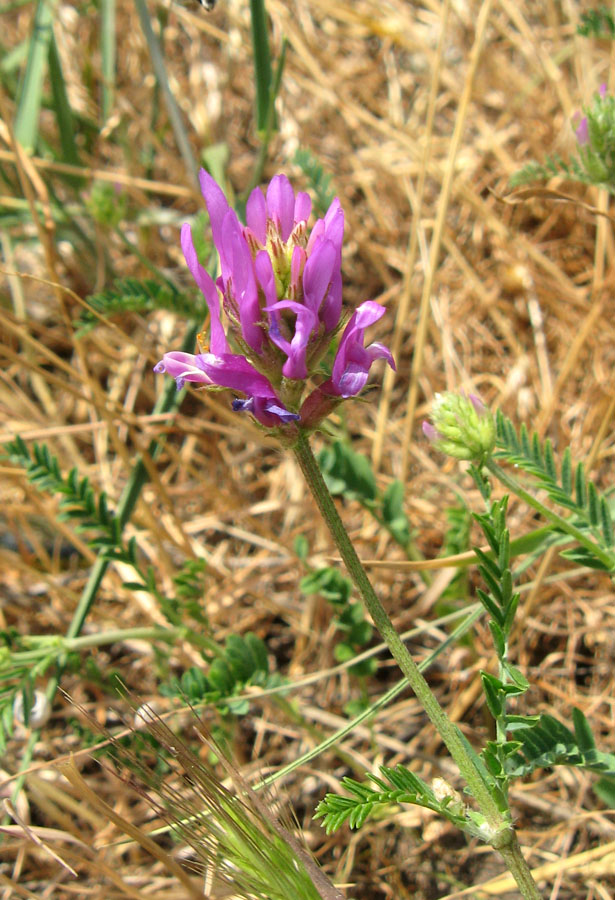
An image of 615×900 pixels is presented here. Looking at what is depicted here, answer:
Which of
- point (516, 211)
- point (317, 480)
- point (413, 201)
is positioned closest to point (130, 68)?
point (413, 201)

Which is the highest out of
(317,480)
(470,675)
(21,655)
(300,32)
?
(300,32)

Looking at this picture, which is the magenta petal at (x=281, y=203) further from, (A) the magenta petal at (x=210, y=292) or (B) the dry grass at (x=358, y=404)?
(B) the dry grass at (x=358, y=404)

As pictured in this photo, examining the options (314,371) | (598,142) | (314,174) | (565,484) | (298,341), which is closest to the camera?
(298,341)

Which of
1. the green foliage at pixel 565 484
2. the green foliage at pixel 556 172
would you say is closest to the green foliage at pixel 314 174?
the green foliage at pixel 556 172

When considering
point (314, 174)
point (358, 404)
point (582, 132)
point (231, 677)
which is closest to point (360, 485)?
point (231, 677)

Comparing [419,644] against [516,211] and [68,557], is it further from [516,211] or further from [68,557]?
[516,211]

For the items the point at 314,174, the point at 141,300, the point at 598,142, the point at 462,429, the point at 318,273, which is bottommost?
the point at 462,429

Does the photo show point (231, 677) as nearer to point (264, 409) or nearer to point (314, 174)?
point (264, 409)
